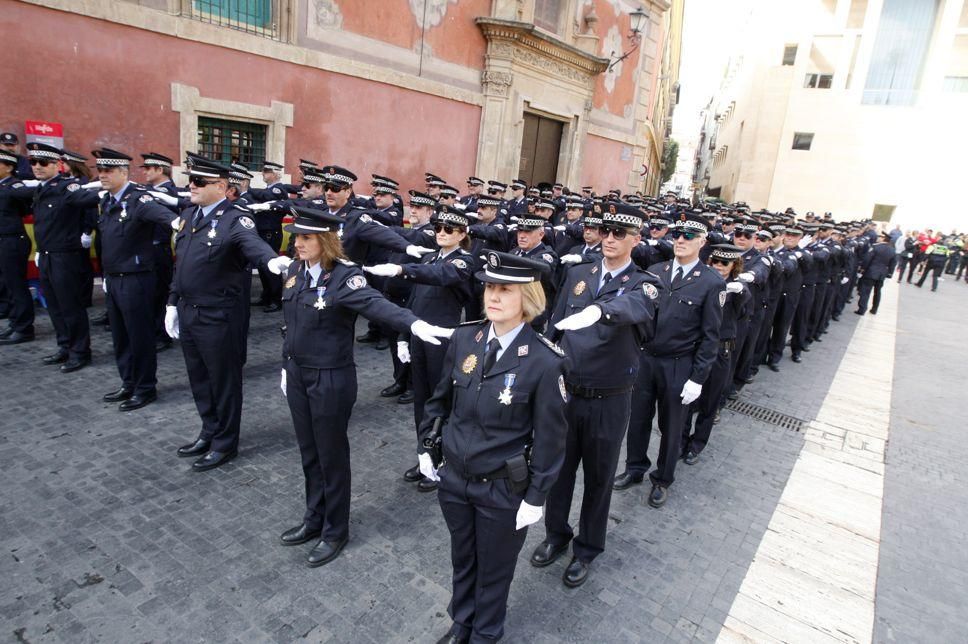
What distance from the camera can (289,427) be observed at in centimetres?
557

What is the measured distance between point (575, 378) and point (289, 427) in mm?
3334

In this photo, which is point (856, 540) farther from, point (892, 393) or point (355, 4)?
point (355, 4)

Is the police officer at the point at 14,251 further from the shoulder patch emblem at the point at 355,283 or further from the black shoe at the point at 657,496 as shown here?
the black shoe at the point at 657,496

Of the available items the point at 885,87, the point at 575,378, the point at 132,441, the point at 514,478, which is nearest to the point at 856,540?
the point at 575,378

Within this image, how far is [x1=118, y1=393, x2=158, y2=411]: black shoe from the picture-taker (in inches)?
221

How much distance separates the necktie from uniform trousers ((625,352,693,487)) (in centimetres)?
232

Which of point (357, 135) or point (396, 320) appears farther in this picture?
point (357, 135)

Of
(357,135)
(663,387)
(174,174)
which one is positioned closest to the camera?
(663,387)

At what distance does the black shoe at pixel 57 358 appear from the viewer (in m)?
6.50

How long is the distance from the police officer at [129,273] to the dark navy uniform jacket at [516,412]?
4.26 metres

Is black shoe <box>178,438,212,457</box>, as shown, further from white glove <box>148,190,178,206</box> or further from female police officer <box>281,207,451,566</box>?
white glove <box>148,190,178,206</box>

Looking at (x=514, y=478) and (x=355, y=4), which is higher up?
(x=355, y=4)

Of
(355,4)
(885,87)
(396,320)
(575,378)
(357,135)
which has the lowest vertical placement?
(575,378)

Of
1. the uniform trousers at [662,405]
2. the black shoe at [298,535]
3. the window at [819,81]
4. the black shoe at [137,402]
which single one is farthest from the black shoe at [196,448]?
the window at [819,81]
